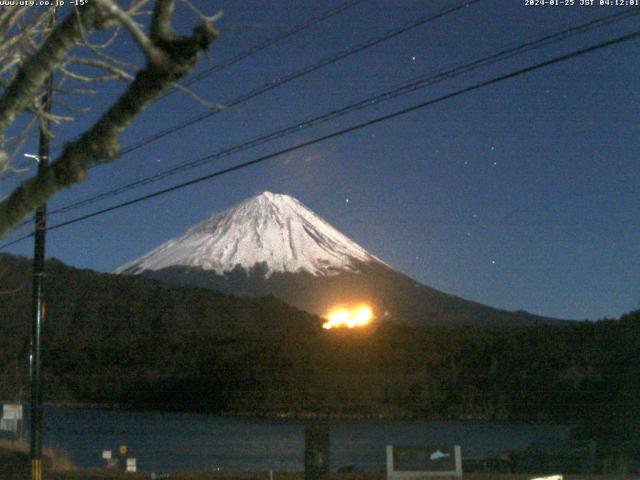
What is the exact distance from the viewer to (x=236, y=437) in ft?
202

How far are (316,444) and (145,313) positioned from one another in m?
93.2

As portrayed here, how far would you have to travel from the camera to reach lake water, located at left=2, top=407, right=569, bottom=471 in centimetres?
4428

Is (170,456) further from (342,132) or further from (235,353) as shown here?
(235,353)

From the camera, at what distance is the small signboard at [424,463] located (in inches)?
556

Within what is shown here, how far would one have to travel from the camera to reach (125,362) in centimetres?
9219

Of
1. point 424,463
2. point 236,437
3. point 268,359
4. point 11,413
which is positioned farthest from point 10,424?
point 268,359

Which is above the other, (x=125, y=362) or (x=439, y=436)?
(x=125, y=362)

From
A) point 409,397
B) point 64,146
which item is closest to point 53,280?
point 409,397

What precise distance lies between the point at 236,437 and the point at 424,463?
4899 cm

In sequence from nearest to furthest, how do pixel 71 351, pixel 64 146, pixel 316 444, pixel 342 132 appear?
1. pixel 64 146
2. pixel 342 132
3. pixel 316 444
4. pixel 71 351

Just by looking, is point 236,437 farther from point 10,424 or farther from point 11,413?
point 11,413

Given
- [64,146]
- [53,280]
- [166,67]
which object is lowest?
[64,146]

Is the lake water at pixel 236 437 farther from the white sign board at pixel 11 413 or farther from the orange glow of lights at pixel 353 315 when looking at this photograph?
the white sign board at pixel 11 413

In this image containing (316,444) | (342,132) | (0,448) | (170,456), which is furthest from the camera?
(170,456)
